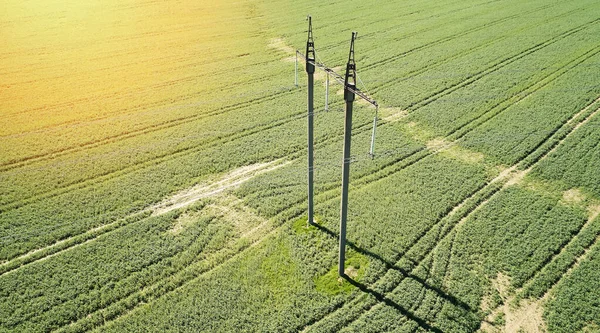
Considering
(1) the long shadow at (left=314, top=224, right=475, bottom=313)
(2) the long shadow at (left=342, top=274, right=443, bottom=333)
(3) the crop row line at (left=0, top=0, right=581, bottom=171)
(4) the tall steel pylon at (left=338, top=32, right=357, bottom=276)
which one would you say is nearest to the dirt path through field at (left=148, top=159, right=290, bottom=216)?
(1) the long shadow at (left=314, top=224, right=475, bottom=313)

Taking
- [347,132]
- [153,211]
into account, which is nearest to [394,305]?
[347,132]

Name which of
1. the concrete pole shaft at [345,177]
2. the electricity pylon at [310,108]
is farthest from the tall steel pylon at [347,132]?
the electricity pylon at [310,108]

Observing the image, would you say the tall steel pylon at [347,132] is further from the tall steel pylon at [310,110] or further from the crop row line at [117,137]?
the crop row line at [117,137]

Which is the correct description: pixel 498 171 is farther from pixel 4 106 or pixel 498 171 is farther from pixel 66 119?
pixel 4 106

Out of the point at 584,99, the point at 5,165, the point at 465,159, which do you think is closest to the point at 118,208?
the point at 5,165

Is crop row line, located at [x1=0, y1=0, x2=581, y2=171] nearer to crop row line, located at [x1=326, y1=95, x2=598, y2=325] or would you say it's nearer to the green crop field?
the green crop field

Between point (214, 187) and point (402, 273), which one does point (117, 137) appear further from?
point (402, 273)

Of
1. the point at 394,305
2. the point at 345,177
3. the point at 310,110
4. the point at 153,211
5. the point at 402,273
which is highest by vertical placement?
the point at 310,110
